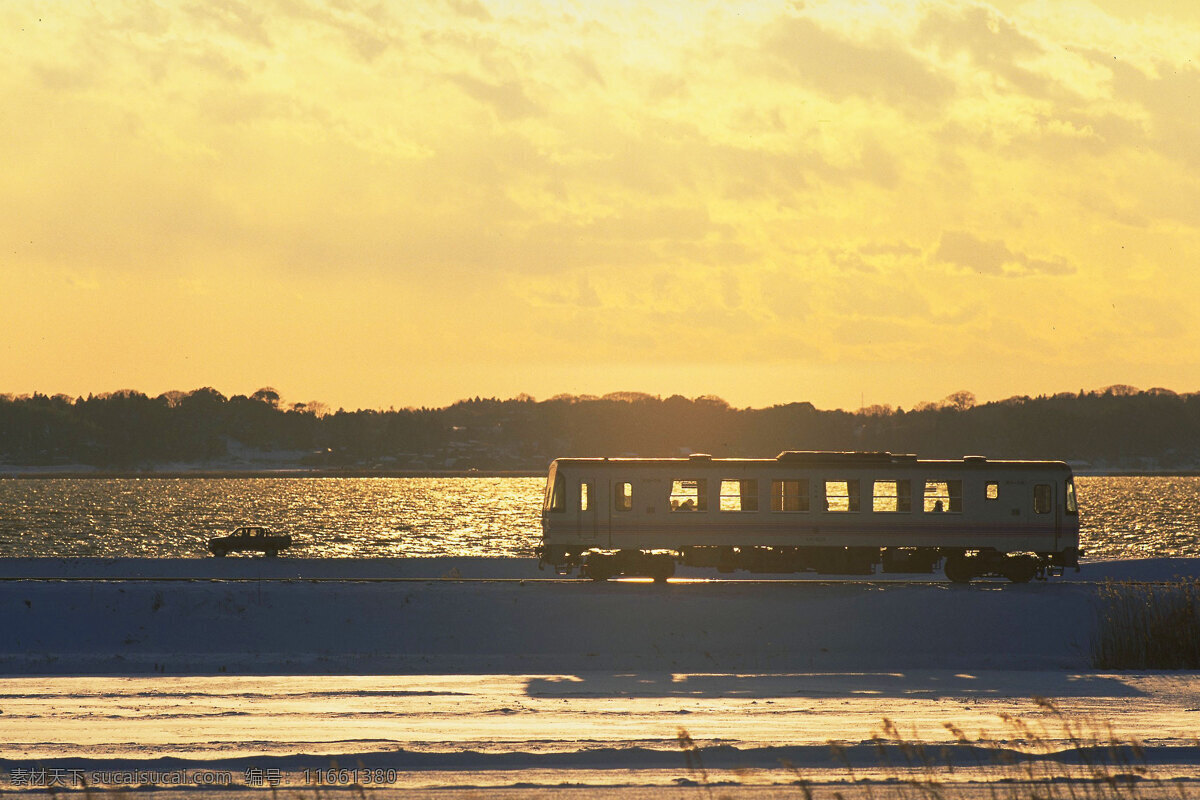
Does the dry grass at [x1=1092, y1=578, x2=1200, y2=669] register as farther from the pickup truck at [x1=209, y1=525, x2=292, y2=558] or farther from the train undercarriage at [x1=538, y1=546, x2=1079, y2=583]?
the pickup truck at [x1=209, y1=525, x2=292, y2=558]

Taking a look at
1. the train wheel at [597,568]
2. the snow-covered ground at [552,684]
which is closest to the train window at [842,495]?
the snow-covered ground at [552,684]

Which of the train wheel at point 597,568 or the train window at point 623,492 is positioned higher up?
the train window at point 623,492

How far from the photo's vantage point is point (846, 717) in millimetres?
11227

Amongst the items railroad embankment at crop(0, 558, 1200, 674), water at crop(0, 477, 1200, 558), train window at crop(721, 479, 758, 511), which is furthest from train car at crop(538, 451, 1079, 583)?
Answer: water at crop(0, 477, 1200, 558)

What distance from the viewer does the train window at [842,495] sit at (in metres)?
33.4

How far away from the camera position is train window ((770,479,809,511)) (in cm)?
3334

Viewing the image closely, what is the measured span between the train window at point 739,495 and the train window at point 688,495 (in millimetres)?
543

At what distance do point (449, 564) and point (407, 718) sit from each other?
1284 inches

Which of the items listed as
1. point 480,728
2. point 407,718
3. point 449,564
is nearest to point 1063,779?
point 480,728

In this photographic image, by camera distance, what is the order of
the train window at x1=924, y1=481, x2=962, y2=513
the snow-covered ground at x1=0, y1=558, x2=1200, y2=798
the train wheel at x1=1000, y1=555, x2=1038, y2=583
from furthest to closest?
the train wheel at x1=1000, y1=555, x2=1038, y2=583
the train window at x1=924, y1=481, x2=962, y2=513
the snow-covered ground at x1=0, y1=558, x2=1200, y2=798

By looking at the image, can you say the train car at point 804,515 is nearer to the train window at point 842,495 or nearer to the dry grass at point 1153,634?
the train window at point 842,495

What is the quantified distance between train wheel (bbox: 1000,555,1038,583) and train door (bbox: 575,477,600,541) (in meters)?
11.7

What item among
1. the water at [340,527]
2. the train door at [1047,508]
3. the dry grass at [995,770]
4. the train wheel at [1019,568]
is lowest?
the water at [340,527]

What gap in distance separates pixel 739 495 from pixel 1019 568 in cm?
838
